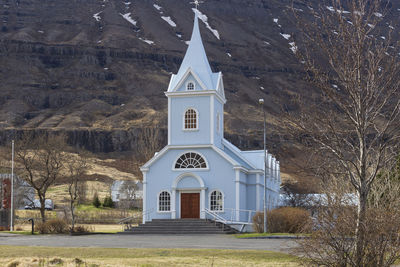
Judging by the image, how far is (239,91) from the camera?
18625 cm

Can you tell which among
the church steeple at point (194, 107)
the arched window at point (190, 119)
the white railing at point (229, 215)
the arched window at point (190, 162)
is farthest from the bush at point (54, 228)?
the arched window at point (190, 119)

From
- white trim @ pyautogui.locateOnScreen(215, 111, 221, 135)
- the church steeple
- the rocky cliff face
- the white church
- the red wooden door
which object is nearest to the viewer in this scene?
the white church

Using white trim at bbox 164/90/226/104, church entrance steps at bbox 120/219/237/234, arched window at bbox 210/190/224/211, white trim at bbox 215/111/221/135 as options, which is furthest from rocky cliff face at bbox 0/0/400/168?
church entrance steps at bbox 120/219/237/234

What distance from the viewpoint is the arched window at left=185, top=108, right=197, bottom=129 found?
4556cm

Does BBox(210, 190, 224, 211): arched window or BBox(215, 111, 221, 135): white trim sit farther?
BBox(215, 111, 221, 135): white trim

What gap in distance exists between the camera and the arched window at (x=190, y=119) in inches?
1794

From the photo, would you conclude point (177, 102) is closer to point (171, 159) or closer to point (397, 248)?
point (171, 159)

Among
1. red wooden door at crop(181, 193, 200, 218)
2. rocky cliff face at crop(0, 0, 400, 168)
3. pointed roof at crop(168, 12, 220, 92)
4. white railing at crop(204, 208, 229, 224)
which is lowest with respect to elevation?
white railing at crop(204, 208, 229, 224)

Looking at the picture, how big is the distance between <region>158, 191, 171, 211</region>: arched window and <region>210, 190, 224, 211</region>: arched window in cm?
309

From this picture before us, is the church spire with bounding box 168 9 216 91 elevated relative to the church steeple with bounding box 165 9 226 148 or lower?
elevated

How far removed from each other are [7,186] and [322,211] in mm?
36710

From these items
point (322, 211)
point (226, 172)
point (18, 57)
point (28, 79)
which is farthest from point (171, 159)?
point (18, 57)

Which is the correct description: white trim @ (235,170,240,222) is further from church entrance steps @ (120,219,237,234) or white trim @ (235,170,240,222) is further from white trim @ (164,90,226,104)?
white trim @ (164,90,226,104)

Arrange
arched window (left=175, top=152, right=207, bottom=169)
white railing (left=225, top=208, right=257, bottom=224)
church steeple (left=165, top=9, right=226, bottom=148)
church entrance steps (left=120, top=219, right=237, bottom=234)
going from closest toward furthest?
church entrance steps (left=120, top=219, right=237, bottom=234) → white railing (left=225, top=208, right=257, bottom=224) → arched window (left=175, top=152, right=207, bottom=169) → church steeple (left=165, top=9, right=226, bottom=148)
